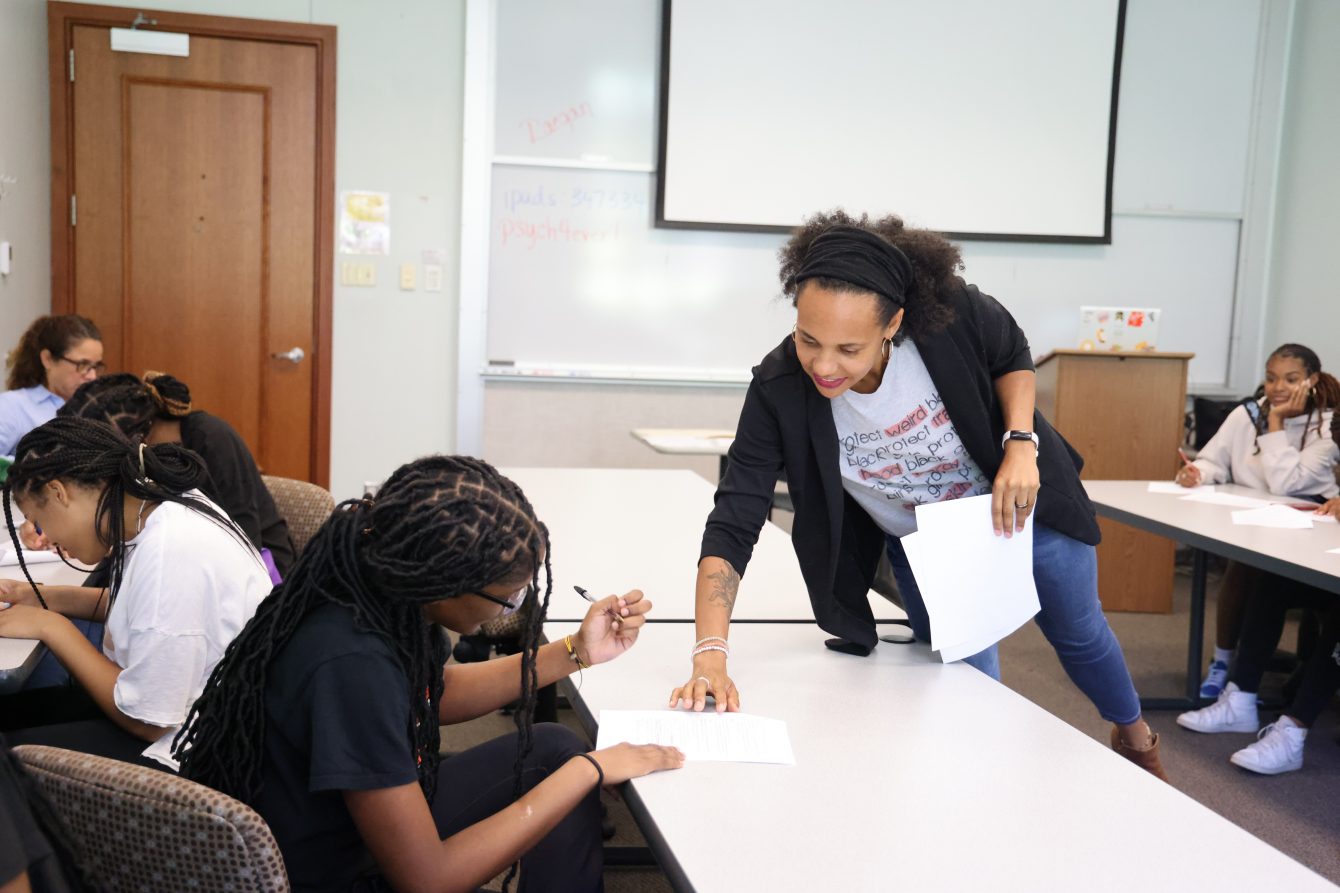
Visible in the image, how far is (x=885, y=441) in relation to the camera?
1.77m

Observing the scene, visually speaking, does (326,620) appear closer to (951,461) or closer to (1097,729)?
(951,461)

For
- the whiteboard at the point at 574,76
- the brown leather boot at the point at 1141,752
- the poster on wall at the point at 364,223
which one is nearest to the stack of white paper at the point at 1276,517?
the brown leather boot at the point at 1141,752

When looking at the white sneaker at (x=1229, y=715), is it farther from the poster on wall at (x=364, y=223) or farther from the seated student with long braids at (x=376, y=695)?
the poster on wall at (x=364, y=223)

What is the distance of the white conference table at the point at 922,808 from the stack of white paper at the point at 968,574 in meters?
0.11

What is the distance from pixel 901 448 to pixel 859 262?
364 millimetres

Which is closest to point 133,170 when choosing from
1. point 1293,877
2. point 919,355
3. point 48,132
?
point 48,132

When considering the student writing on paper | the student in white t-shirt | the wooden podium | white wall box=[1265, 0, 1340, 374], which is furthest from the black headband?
white wall box=[1265, 0, 1340, 374]

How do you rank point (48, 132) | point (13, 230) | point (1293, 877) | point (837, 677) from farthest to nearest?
point (48, 132) < point (13, 230) < point (837, 677) < point (1293, 877)

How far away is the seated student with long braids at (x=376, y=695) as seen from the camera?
118 cm

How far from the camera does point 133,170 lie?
15.9ft

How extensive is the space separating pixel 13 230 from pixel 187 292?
0.73 metres

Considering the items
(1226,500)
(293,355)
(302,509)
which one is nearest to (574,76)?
(293,355)

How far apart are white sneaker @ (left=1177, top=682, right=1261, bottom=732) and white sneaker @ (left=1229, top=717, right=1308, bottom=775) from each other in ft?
0.95

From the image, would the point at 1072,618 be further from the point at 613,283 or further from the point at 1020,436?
the point at 613,283
